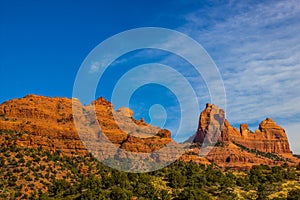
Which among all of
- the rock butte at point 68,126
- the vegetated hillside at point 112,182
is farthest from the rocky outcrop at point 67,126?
the vegetated hillside at point 112,182

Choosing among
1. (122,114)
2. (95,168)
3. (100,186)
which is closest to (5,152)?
(95,168)

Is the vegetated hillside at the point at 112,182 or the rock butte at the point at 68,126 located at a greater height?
the rock butte at the point at 68,126

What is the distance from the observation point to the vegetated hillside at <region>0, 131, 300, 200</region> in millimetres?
62344

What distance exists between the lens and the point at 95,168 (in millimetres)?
98250

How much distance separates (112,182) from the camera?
2749 inches

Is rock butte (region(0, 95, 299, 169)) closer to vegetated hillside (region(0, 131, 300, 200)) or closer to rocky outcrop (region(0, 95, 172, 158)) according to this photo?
rocky outcrop (region(0, 95, 172, 158))

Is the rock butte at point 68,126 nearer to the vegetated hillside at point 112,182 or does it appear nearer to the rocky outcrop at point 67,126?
the rocky outcrop at point 67,126

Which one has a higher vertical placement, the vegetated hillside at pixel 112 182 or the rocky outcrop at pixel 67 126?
the rocky outcrop at pixel 67 126

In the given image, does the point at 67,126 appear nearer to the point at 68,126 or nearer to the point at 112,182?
the point at 68,126

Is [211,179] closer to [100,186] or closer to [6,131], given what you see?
[100,186]

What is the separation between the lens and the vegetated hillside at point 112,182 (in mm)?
62344

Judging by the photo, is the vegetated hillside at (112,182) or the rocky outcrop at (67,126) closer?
the vegetated hillside at (112,182)

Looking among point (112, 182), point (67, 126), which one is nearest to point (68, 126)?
point (67, 126)

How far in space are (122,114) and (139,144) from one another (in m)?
23.1
